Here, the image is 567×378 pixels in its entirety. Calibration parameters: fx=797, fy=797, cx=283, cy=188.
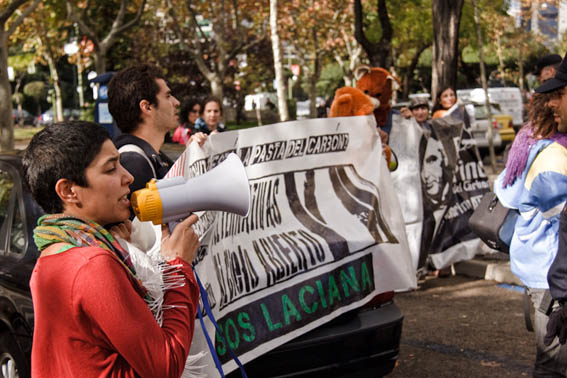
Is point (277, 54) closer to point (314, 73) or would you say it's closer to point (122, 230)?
point (122, 230)

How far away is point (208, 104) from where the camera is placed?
765cm

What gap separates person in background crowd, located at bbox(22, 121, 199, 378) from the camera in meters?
1.94

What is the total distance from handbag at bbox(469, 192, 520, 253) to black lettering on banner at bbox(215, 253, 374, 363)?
59 centimetres

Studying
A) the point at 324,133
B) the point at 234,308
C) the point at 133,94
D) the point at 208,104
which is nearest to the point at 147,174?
the point at 133,94

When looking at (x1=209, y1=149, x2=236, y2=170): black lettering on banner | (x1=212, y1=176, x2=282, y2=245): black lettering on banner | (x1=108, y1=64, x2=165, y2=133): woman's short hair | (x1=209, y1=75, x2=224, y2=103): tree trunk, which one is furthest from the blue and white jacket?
(x1=209, y1=75, x2=224, y2=103): tree trunk

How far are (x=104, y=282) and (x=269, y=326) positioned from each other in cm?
184

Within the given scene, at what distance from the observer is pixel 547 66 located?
7.63 metres

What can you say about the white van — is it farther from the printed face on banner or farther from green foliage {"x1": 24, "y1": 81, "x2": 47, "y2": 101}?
green foliage {"x1": 24, "y1": 81, "x2": 47, "y2": 101}

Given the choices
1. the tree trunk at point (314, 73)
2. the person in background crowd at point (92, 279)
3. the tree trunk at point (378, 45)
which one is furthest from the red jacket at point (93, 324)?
the tree trunk at point (314, 73)

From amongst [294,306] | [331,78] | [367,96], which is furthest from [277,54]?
[331,78]

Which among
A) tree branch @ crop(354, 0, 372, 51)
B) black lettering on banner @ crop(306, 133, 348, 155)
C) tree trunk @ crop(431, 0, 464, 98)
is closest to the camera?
black lettering on banner @ crop(306, 133, 348, 155)

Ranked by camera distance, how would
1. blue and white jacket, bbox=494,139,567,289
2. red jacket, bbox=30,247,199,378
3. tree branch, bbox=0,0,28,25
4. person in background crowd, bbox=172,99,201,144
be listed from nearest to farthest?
red jacket, bbox=30,247,199,378, blue and white jacket, bbox=494,139,567,289, person in background crowd, bbox=172,99,201,144, tree branch, bbox=0,0,28,25

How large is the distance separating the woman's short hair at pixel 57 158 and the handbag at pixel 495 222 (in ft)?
7.91

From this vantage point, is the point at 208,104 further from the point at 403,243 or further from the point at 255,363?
the point at 255,363
